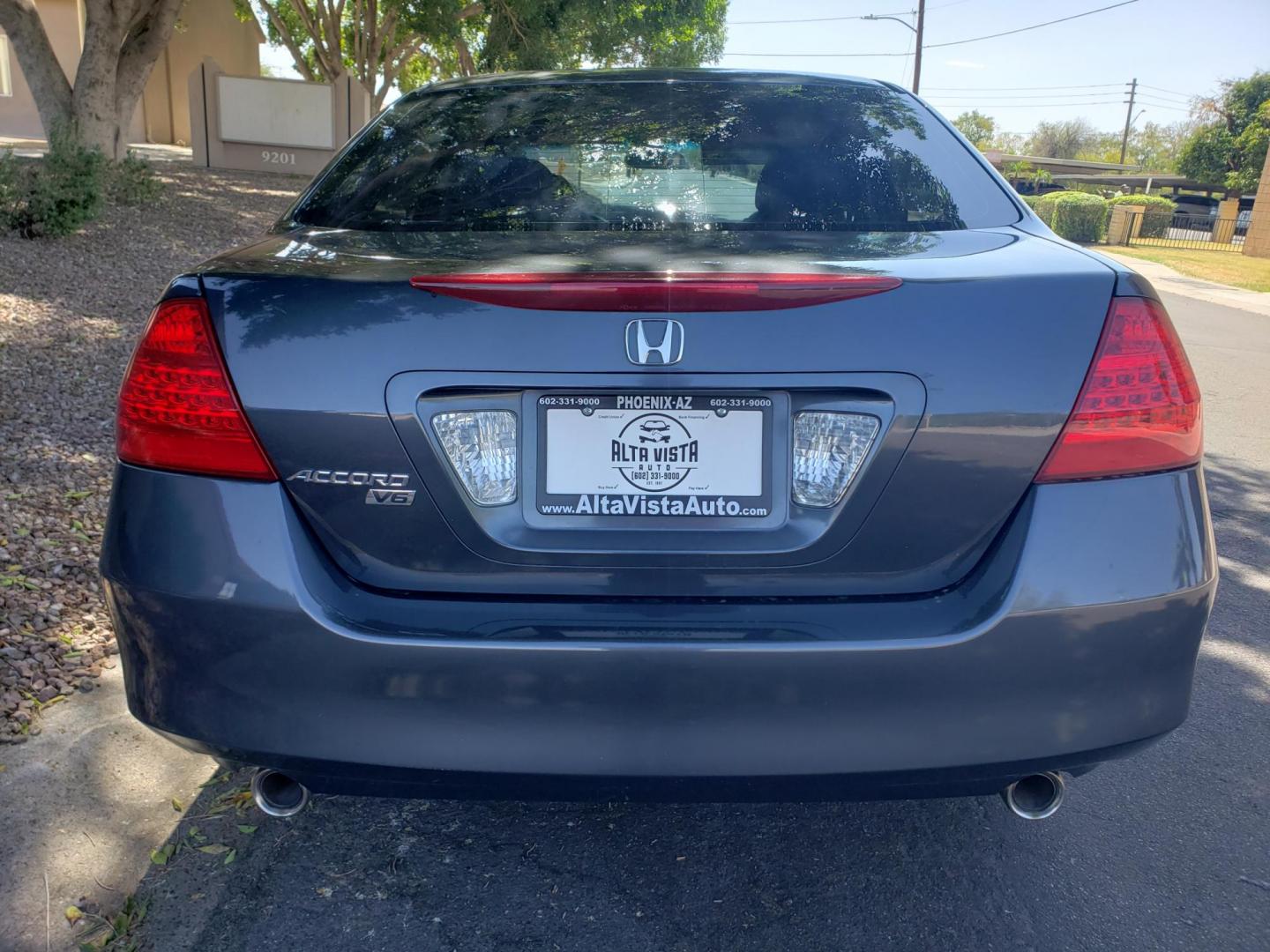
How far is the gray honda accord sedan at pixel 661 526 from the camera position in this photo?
69.7 inches

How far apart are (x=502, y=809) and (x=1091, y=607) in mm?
1504

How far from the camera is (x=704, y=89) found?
3027mm

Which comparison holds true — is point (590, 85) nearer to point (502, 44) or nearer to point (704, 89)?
point (704, 89)

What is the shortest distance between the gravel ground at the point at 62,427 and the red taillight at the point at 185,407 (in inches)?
56.2

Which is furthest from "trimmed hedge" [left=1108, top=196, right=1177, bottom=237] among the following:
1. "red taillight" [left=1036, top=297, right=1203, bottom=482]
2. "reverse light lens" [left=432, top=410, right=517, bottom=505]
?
"reverse light lens" [left=432, top=410, right=517, bottom=505]

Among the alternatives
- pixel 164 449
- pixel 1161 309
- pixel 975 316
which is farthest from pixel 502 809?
pixel 1161 309

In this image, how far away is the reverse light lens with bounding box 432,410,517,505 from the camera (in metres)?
1.80

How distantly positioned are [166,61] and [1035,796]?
38.1m

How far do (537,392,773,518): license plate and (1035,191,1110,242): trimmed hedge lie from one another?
31.1 meters

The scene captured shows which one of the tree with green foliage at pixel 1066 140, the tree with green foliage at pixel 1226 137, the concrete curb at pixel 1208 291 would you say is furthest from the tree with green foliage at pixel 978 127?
the concrete curb at pixel 1208 291

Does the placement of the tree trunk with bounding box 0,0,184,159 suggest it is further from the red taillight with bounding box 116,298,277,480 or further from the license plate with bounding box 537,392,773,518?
the license plate with bounding box 537,392,773,518

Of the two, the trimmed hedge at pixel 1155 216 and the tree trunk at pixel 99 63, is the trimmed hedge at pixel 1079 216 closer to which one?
the trimmed hedge at pixel 1155 216

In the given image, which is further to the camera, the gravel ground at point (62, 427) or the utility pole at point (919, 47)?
the utility pole at point (919, 47)

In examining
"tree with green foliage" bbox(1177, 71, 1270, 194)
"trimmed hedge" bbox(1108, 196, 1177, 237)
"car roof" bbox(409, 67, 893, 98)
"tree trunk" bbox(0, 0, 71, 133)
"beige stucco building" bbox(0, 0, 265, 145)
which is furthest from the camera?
"tree with green foliage" bbox(1177, 71, 1270, 194)
